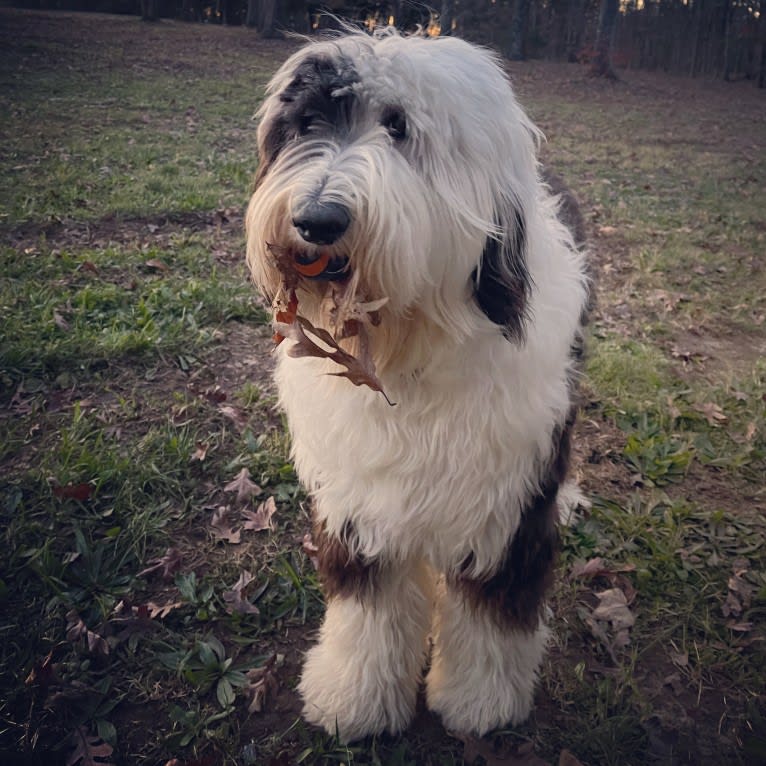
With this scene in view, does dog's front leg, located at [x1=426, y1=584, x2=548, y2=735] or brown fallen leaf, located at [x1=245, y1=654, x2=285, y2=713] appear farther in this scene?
brown fallen leaf, located at [x1=245, y1=654, x2=285, y2=713]

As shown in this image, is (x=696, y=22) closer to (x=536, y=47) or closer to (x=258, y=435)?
(x=536, y=47)

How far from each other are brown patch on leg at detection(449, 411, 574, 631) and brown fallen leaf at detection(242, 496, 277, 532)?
1.13m

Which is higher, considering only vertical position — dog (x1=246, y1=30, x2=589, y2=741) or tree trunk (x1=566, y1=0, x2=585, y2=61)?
tree trunk (x1=566, y1=0, x2=585, y2=61)

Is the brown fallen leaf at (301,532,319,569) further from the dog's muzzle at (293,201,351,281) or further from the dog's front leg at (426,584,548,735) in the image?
the dog's muzzle at (293,201,351,281)

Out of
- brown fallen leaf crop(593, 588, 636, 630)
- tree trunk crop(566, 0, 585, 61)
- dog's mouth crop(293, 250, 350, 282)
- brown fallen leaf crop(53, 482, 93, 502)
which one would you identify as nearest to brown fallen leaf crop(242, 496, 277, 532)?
brown fallen leaf crop(53, 482, 93, 502)

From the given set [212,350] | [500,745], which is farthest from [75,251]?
[500,745]

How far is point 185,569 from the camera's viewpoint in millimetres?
2664

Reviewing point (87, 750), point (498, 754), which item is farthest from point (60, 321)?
point (498, 754)

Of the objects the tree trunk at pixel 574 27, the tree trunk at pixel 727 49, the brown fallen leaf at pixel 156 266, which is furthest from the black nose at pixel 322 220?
the tree trunk at pixel 574 27

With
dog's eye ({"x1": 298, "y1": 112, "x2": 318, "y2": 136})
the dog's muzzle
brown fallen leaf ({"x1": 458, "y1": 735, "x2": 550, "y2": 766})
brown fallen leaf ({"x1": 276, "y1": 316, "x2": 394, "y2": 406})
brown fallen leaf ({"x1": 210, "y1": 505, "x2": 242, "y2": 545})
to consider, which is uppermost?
dog's eye ({"x1": 298, "y1": 112, "x2": 318, "y2": 136})

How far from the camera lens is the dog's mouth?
144cm

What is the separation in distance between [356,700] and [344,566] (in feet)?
1.63

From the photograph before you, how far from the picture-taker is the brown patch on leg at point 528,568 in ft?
6.30

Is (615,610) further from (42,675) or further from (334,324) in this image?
(42,675)
